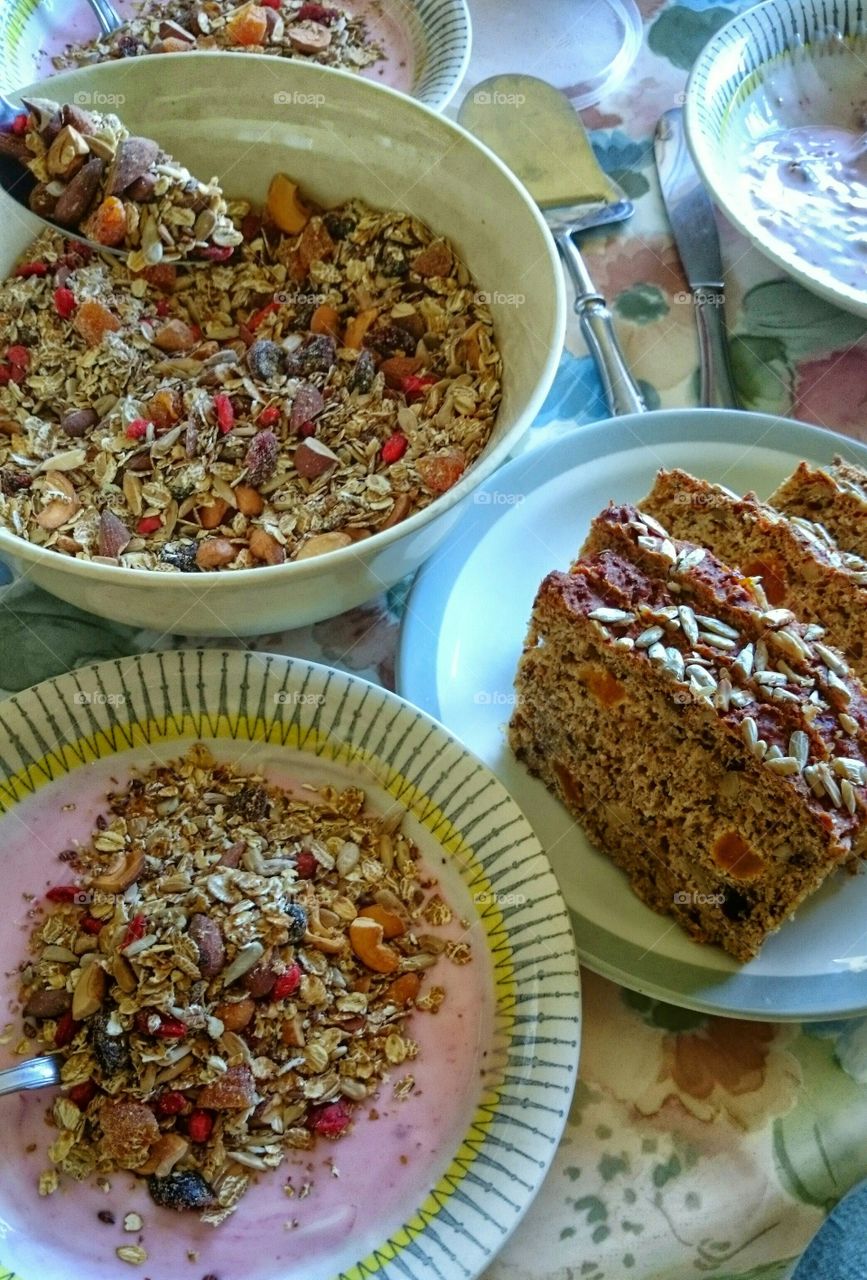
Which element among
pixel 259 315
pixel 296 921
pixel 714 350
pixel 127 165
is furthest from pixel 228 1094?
pixel 714 350

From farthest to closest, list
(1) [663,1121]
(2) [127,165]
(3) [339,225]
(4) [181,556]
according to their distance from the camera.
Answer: (3) [339,225] → (2) [127,165] → (4) [181,556] → (1) [663,1121]

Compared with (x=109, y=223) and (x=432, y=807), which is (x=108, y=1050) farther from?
(x=109, y=223)

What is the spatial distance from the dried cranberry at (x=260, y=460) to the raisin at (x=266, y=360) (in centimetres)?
9

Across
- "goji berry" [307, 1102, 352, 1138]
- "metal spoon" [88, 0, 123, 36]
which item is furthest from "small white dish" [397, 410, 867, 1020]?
"metal spoon" [88, 0, 123, 36]

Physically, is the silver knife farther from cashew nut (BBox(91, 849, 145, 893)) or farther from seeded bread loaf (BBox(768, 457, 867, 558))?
cashew nut (BBox(91, 849, 145, 893))

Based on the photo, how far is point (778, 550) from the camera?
41.2 inches

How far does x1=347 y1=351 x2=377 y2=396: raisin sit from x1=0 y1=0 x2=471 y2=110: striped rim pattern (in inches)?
18.2

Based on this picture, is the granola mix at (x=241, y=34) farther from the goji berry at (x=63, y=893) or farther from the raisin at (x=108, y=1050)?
the raisin at (x=108, y=1050)

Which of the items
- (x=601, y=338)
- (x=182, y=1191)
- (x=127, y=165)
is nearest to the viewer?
(x=182, y=1191)

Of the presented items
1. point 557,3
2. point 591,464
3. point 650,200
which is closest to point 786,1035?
point 591,464

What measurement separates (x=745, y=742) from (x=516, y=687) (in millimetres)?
258

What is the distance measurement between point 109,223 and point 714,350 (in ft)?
2.53

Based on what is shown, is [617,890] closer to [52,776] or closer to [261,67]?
[52,776]

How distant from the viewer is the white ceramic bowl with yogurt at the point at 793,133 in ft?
4.42
